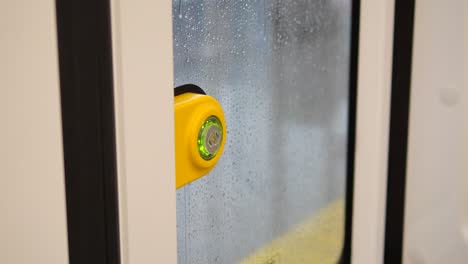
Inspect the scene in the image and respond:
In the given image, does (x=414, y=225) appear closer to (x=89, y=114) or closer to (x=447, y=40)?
(x=447, y=40)

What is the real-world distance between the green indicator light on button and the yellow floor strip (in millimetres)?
365

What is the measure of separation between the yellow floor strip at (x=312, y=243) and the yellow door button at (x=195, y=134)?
377 mm

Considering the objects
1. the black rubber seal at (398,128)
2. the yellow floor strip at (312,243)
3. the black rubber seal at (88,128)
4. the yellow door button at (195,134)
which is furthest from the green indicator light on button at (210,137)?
the black rubber seal at (398,128)

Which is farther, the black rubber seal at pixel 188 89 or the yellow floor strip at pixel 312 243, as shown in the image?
the yellow floor strip at pixel 312 243

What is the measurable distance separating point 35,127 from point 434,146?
117 centimetres

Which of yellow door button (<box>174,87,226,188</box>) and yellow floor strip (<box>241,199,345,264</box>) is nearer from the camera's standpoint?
yellow door button (<box>174,87,226,188</box>)

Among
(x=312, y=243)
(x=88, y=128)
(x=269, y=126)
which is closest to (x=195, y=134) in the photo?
(x=88, y=128)

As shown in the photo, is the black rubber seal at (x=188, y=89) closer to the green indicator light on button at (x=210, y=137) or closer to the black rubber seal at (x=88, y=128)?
the green indicator light on button at (x=210, y=137)

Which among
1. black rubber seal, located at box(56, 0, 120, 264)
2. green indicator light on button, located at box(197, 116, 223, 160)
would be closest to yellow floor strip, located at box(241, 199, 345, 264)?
green indicator light on button, located at box(197, 116, 223, 160)

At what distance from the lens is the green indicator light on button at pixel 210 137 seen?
0.82 metres

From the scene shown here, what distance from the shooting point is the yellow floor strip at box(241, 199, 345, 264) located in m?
1.22

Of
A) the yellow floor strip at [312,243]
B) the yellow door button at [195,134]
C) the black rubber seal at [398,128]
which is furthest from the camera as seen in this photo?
the black rubber seal at [398,128]

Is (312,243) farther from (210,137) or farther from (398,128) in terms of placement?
(210,137)

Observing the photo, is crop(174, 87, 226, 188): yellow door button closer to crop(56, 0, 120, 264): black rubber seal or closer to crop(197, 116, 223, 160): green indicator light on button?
crop(197, 116, 223, 160): green indicator light on button
